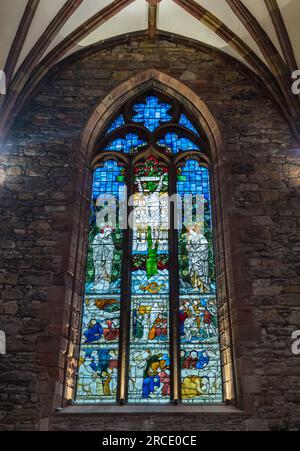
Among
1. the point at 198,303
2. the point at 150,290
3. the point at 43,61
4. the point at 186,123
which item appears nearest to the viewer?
the point at 198,303

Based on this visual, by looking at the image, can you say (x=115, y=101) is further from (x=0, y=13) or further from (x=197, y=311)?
(x=197, y=311)

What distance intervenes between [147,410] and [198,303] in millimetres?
1519

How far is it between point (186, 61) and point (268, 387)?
511 centimetres

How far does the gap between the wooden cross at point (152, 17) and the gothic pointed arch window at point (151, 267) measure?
1005mm

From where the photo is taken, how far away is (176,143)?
7.74 metres

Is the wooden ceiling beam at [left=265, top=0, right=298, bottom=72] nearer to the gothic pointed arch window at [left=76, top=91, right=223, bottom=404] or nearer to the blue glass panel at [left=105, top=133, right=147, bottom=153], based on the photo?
the gothic pointed arch window at [left=76, top=91, right=223, bottom=404]

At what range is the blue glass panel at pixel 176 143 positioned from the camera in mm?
7668

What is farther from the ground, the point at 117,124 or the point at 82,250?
the point at 117,124

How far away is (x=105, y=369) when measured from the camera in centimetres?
595

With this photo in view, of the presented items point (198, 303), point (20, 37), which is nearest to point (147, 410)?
point (198, 303)

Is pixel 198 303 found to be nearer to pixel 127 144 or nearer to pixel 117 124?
pixel 127 144

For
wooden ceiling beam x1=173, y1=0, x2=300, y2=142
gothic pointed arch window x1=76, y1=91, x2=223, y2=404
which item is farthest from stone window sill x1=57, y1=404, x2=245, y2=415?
wooden ceiling beam x1=173, y1=0, x2=300, y2=142

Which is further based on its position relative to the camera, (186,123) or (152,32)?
(152,32)

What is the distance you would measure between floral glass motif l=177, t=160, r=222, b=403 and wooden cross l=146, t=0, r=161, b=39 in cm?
246
